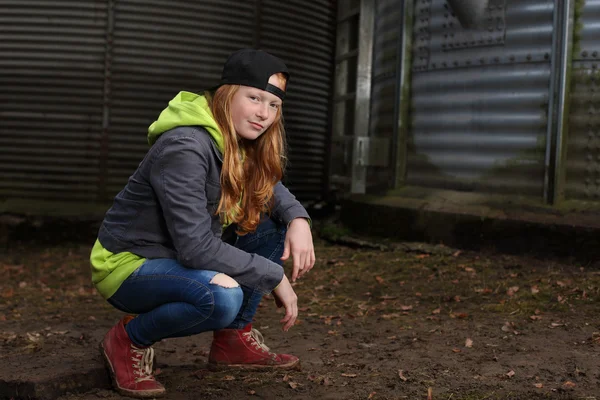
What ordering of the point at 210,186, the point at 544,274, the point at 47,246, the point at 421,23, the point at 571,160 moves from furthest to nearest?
the point at 47,246
the point at 421,23
the point at 571,160
the point at 544,274
the point at 210,186

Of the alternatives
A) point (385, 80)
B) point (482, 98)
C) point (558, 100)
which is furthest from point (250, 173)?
point (385, 80)

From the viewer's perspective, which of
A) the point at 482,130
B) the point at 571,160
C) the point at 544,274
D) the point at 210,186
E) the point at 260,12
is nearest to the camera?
the point at 210,186

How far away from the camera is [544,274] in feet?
19.6

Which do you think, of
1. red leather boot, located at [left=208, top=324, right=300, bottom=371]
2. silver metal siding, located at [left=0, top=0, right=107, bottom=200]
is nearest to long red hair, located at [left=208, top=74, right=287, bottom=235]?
red leather boot, located at [left=208, top=324, right=300, bottom=371]

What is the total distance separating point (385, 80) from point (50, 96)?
418cm

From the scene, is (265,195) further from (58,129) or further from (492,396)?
(58,129)

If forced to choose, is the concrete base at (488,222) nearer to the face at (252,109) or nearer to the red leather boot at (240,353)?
the red leather boot at (240,353)

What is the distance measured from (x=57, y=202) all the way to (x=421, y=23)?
4.99 m

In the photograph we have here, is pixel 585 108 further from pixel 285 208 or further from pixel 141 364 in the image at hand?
pixel 141 364

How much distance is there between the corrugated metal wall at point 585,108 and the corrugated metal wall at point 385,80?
6.75 feet

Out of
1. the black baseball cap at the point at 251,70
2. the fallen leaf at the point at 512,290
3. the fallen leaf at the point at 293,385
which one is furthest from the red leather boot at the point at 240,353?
the fallen leaf at the point at 512,290

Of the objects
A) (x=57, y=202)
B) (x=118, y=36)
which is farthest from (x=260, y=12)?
(x=57, y=202)

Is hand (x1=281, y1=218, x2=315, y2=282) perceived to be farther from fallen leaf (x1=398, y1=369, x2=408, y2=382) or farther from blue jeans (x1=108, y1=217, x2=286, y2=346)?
fallen leaf (x1=398, y1=369, x2=408, y2=382)

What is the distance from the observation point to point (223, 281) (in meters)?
3.07
